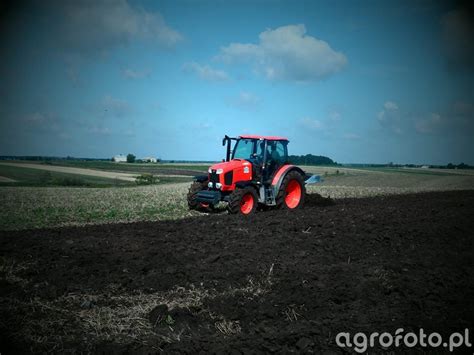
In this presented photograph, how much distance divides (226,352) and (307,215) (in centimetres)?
806

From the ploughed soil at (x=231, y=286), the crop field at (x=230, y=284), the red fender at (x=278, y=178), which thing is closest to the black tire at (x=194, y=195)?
the crop field at (x=230, y=284)

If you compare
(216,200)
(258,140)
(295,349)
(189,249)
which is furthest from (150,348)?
(258,140)

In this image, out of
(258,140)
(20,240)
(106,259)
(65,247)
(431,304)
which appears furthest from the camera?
(258,140)

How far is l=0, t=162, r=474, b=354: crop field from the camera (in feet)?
12.5

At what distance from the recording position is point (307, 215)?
11094 millimetres

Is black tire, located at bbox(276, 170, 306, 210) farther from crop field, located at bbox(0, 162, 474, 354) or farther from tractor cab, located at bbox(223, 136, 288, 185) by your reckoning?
crop field, located at bbox(0, 162, 474, 354)

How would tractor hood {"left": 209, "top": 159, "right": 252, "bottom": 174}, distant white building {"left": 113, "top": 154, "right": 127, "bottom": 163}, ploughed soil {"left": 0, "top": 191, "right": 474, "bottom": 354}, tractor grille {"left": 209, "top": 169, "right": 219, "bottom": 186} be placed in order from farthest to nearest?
1. distant white building {"left": 113, "top": 154, "right": 127, "bottom": 163}
2. tractor grille {"left": 209, "top": 169, "right": 219, "bottom": 186}
3. tractor hood {"left": 209, "top": 159, "right": 252, "bottom": 174}
4. ploughed soil {"left": 0, "top": 191, "right": 474, "bottom": 354}

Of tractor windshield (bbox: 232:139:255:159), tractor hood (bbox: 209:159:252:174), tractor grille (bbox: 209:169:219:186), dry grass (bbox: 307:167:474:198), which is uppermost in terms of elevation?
tractor windshield (bbox: 232:139:255:159)

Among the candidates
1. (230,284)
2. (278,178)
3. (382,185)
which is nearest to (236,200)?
(278,178)

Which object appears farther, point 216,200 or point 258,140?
point 258,140

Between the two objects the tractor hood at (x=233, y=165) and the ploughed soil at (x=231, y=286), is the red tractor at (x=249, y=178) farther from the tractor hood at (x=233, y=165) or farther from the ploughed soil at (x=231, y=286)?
the ploughed soil at (x=231, y=286)

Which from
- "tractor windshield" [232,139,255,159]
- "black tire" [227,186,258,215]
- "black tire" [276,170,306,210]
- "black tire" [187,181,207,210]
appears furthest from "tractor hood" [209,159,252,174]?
"black tire" [276,170,306,210]

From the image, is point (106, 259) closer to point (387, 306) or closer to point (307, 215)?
point (387, 306)

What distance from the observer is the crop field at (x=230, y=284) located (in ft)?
12.5
